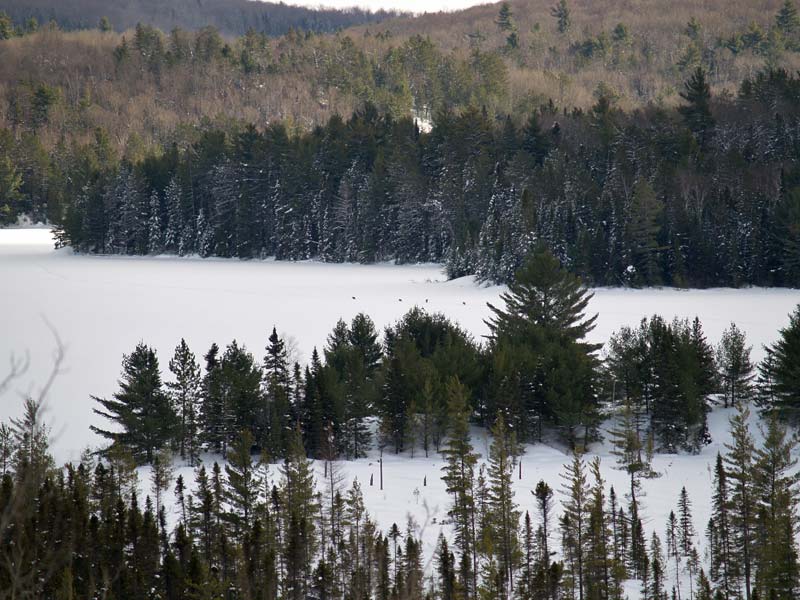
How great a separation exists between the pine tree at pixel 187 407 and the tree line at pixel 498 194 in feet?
161

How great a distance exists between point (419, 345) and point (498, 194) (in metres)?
56.9

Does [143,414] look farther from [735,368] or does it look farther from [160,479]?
[735,368]

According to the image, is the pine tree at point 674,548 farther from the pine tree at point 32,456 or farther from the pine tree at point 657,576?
the pine tree at point 32,456

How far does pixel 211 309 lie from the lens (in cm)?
6788

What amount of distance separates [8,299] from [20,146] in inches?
4060

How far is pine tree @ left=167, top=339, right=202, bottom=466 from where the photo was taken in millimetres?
36062

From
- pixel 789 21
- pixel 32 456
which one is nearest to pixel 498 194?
pixel 32 456

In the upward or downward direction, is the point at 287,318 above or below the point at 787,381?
above

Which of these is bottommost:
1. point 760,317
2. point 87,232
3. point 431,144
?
point 760,317

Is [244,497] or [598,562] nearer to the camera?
A: [598,562]

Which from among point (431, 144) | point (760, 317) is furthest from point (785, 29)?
point (760, 317)

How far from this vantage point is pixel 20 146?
16450 cm

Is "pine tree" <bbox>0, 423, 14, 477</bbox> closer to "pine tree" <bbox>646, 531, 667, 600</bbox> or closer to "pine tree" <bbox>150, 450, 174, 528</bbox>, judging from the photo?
"pine tree" <bbox>150, 450, 174, 528</bbox>

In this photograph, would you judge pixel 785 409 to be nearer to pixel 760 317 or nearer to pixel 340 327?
pixel 340 327
